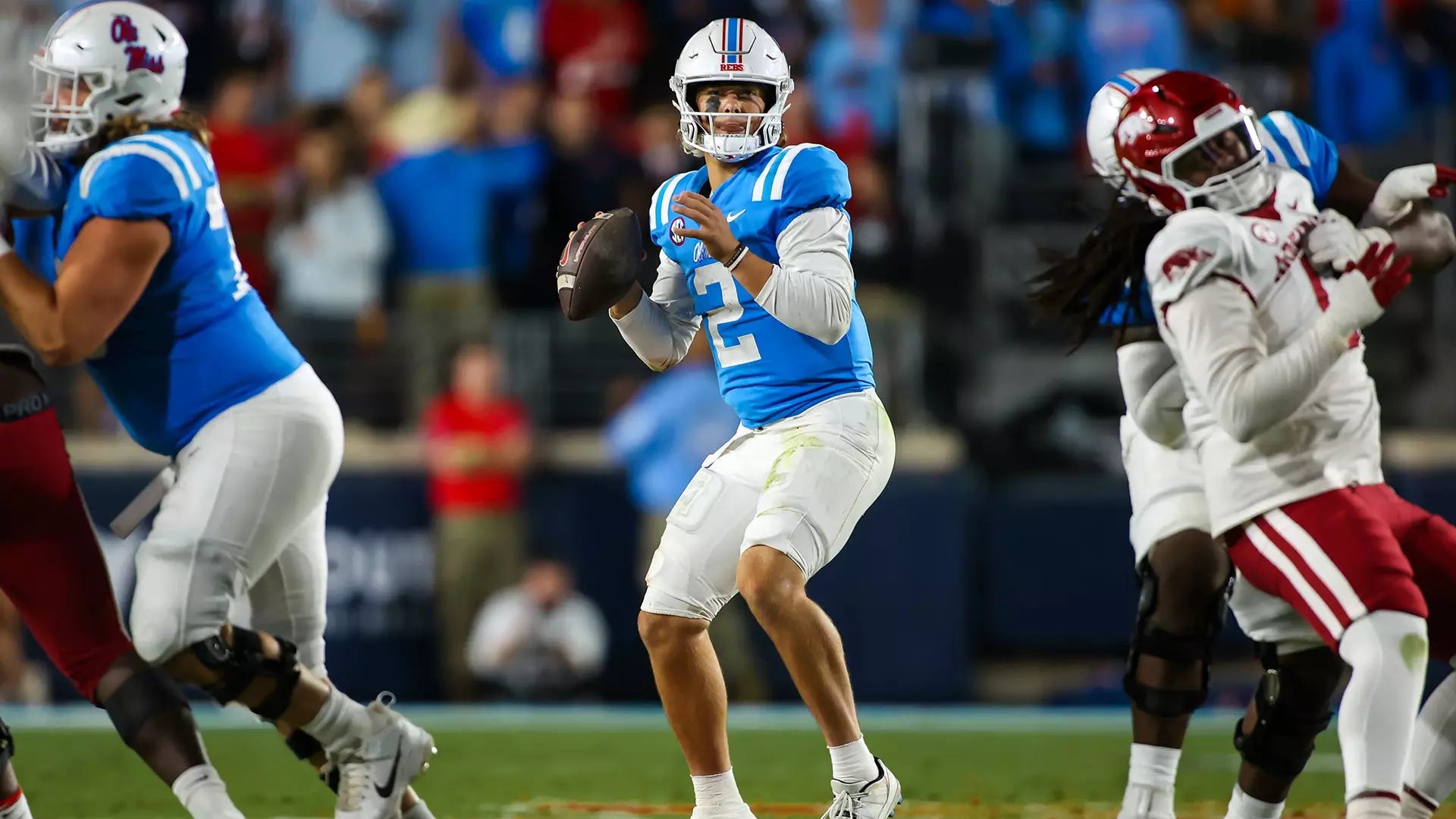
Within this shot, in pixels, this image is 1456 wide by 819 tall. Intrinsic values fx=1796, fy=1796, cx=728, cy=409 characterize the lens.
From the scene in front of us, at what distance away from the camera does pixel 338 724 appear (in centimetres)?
424

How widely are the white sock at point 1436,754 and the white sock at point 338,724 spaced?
236 centimetres

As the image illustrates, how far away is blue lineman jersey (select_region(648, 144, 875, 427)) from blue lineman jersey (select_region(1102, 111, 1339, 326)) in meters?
0.62

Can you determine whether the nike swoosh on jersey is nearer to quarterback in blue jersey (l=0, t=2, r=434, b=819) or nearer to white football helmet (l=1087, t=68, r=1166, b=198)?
quarterback in blue jersey (l=0, t=2, r=434, b=819)

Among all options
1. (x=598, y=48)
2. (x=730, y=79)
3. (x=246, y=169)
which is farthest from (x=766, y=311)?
(x=598, y=48)

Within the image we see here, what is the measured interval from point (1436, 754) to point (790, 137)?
499cm

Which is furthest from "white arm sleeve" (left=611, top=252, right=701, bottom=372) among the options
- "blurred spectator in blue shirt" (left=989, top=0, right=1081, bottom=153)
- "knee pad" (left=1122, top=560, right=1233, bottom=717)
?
"blurred spectator in blue shirt" (left=989, top=0, right=1081, bottom=153)

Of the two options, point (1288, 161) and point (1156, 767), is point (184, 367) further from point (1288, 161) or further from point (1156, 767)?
point (1288, 161)

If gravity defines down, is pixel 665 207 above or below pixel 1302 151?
below

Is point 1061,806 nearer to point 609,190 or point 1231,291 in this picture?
point 1231,291

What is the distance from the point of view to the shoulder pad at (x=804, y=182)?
13.6ft

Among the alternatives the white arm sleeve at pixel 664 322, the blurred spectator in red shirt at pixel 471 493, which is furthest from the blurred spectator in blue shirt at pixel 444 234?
the white arm sleeve at pixel 664 322

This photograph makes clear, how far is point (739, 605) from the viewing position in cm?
834

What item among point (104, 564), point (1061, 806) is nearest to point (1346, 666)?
point (1061, 806)

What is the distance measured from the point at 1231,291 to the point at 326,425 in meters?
2.07
